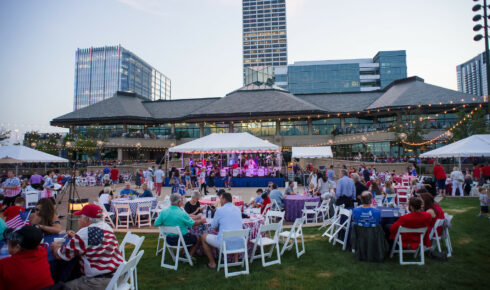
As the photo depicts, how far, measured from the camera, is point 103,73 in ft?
466

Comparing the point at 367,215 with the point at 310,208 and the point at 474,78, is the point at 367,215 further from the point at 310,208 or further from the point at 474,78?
the point at 474,78

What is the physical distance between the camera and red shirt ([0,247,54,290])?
259 centimetres

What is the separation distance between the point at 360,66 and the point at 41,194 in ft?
285

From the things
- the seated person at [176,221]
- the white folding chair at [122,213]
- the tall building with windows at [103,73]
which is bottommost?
the white folding chair at [122,213]

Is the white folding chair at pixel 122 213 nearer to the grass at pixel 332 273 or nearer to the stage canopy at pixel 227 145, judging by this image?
the grass at pixel 332 273

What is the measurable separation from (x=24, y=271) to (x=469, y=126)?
3520 cm

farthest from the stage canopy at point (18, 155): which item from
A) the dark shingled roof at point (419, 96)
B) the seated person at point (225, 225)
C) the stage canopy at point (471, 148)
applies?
the dark shingled roof at point (419, 96)

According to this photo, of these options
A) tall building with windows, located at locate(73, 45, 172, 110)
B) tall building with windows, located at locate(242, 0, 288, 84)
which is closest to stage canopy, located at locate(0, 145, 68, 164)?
tall building with windows, located at locate(242, 0, 288, 84)

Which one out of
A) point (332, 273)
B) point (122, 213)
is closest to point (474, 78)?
point (332, 273)

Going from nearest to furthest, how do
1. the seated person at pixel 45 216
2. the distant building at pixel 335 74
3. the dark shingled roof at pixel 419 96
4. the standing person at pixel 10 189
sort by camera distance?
the seated person at pixel 45 216 → the standing person at pixel 10 189 → the dark shingled roof at pixel 419 96 → the distant building at pixel 335 74

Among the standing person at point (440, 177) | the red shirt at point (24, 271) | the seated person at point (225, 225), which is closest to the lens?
the red shirt at point (24, 271)

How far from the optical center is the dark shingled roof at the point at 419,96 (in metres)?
30.9

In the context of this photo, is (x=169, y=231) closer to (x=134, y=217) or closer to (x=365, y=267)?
(x=365, y=267)

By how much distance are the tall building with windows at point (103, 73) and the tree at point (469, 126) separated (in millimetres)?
139173
